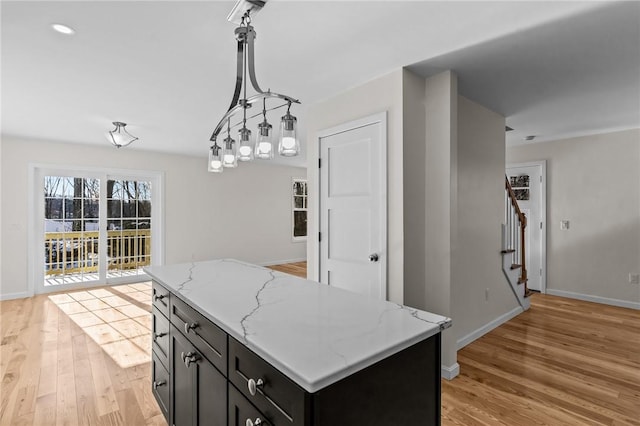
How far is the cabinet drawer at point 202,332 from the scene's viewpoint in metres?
1.25

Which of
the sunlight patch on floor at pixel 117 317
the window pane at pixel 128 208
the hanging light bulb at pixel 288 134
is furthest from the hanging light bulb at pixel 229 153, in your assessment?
the window pane at pixel 128 208

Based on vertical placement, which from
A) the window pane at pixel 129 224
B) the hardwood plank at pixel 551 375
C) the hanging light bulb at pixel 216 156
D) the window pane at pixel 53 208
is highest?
the hanging light bulb at pixel 216 156

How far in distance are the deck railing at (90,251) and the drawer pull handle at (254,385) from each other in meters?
5.74

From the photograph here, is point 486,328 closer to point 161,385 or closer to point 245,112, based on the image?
point 161,385

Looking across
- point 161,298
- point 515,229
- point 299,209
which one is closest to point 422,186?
point 161,298

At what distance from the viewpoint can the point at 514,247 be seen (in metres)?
4.75

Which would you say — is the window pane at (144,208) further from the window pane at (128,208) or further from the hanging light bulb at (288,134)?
the hanging light bulb at (288,134)

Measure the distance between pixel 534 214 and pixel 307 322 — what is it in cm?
Answer: 532

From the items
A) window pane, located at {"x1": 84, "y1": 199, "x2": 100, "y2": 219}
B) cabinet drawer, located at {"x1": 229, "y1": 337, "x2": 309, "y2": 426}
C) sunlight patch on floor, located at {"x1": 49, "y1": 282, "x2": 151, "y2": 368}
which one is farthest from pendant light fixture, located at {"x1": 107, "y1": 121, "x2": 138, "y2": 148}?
cabinet drawer, located at {"x1": 229, "y1": 337, "x2": 309, "y2": 426}

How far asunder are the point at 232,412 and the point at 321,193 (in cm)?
226

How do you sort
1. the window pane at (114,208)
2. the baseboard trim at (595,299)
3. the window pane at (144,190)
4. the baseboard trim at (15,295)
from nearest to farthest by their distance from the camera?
the baseboard trim at (595,299) < the baseboard trim at (15,295) < the window pane at (114,208) < the window pane at (144,190)

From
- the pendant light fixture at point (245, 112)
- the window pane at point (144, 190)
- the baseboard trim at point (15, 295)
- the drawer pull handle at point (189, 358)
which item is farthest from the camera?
the window pane at point (144, 190)

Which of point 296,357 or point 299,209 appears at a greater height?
point 299,209

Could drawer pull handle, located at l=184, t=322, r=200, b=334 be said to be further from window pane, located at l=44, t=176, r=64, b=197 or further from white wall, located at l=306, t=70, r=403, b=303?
window pane, located at l=44, t=176, r=64, b=197
